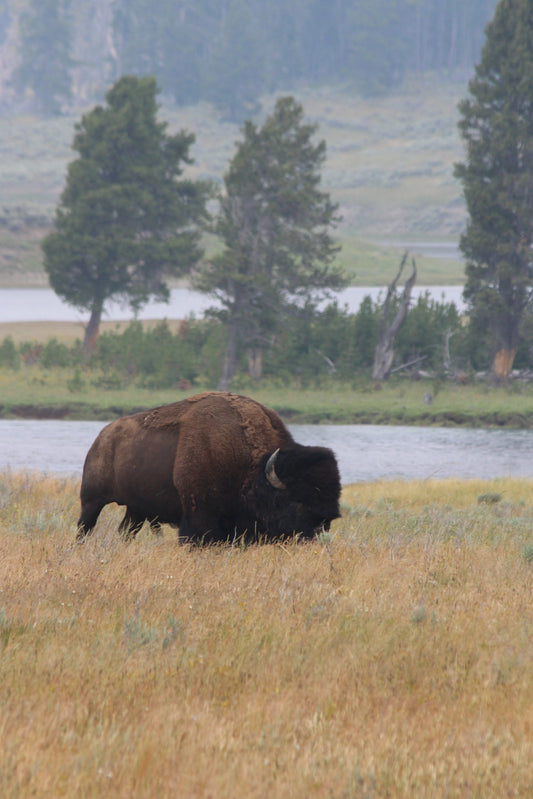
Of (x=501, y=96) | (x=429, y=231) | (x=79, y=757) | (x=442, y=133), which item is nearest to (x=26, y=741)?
(x=79, y=757)

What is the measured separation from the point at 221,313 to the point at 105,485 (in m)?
28.1

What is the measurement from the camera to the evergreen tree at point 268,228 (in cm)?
3666

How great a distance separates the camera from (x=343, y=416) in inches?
1369

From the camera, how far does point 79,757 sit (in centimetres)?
369

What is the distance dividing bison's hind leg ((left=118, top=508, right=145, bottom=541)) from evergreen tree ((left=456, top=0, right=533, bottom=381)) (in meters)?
28.6

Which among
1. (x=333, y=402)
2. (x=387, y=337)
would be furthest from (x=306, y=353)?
(x=333, y=402)

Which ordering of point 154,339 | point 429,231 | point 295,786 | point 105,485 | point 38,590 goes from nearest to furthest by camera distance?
1. point 295,786
2. point 38,590
3. point 105,485
4. point 154,339
5. point 429,231

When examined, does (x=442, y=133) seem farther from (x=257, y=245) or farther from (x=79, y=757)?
(x=79, y=757)

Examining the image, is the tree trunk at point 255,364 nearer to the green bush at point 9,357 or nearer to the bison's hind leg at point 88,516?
the green bush at point 9,357

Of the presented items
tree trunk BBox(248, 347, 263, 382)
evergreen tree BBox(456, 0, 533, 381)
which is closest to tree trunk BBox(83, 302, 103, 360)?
tree trunk BBox(248, 347, 263, 382)

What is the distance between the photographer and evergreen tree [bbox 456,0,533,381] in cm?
3572

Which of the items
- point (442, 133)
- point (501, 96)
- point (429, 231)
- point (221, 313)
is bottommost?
point (221, 313)

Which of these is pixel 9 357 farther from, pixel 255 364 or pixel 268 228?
pixel 268 228

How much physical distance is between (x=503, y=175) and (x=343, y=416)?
11420 mm
